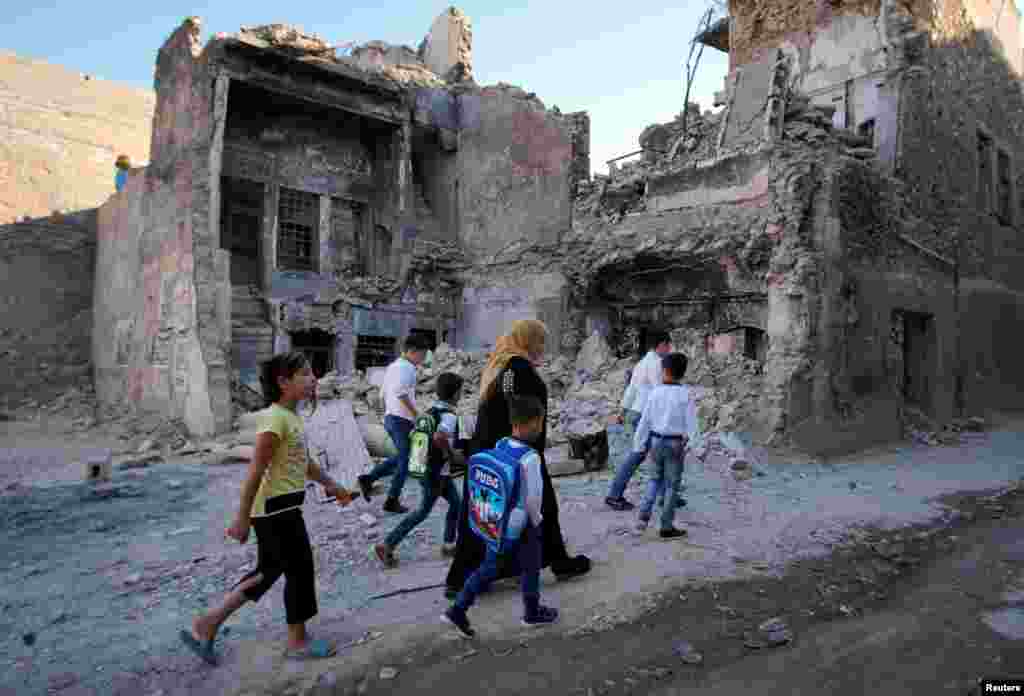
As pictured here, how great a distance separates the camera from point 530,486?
3.08 m

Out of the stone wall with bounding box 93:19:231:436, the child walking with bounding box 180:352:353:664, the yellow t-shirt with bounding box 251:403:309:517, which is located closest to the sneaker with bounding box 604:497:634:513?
the child walking with bounding box 180:352:353:664

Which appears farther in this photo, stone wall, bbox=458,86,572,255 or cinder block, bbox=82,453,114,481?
stone wall, bbox=458,86,572,255

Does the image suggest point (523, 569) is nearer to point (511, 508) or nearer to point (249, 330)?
point (511, 508)

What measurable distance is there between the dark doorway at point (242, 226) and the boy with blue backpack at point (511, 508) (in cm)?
1297

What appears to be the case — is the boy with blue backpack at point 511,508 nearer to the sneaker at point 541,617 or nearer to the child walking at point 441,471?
the sneaker at point 541,617

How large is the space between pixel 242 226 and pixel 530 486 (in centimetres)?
1426

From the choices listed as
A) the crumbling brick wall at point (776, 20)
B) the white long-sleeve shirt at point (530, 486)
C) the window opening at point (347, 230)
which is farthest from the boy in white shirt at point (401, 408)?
the crumbling brick wall at point (776, 20)

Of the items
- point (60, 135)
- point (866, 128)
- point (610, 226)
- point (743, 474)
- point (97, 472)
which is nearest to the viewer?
point (743, 474)

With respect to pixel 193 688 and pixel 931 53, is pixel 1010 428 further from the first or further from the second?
pixel 193 688

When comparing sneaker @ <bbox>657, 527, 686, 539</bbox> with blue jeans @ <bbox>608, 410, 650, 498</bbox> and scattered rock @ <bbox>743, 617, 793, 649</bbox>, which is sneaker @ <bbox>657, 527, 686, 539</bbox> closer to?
blue jeans @ <bbox>608, 410, 650, 498</bbox>

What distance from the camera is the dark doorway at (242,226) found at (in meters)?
14.8

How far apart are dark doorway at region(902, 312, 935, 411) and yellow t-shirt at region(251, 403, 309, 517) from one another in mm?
11874

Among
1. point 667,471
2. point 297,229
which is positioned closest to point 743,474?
point 667,471

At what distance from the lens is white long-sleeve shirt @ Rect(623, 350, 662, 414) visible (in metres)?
6.29
